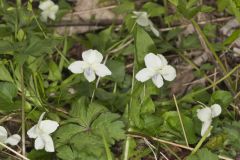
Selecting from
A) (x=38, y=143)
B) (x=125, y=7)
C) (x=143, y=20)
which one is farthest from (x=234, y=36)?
(x=38, y=143)

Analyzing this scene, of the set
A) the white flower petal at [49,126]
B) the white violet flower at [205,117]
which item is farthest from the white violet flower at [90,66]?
the white violet flower at [205,117]

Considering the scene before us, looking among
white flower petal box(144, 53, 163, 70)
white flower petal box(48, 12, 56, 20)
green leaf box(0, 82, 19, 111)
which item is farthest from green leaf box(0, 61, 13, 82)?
white flower petal box(144, 53, 163, 70)

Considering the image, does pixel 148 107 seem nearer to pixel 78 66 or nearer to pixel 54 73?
pixel 78 66

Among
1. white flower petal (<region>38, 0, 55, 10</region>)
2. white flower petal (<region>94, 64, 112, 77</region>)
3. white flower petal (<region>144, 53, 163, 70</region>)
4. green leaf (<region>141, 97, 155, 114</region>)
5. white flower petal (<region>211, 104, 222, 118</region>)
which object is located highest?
white flower petal (<region>38, 0, 55, 10</region>)

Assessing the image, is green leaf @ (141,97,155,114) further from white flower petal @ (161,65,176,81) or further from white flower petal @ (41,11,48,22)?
white flower petal @ (41,11,48,22)

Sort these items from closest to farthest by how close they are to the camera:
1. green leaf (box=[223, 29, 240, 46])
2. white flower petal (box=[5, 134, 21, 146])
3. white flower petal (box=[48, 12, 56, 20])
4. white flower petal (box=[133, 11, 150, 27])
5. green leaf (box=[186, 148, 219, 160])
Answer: green leaf (box=[186, 148, 219, 160]) → white flower petal (box=[5, 134, 21, 146]) → green leaf (box=[223, 29, 240, 46]) → white flower petal (box=[133, 11, 150, 27]) → white flower petal (box=[48, 12, 56, 20])

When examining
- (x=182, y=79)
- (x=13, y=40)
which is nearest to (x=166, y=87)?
(x=182, y=79)

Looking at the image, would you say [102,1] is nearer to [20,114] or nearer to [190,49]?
[190,49]
